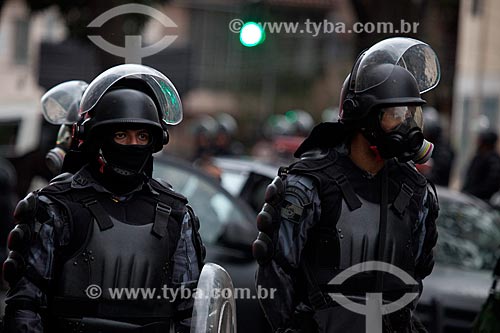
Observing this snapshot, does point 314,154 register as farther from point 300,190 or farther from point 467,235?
point 467,235

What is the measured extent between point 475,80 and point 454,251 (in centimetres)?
1728

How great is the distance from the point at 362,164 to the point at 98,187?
Answer: 1.10m

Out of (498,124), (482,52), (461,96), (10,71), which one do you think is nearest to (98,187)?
(482,52)

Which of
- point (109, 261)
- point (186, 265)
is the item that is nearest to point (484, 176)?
point (186, 265)

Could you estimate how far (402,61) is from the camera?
4914 millimetres

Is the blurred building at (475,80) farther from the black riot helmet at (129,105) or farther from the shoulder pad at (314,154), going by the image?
the black riot helmet at (129,105)

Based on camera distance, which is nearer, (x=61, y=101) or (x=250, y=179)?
(x=61, y=101)

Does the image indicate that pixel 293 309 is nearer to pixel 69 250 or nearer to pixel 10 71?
pixel 69 250

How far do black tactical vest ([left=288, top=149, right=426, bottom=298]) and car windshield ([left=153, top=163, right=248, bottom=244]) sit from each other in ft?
9.84

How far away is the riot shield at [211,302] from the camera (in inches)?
175

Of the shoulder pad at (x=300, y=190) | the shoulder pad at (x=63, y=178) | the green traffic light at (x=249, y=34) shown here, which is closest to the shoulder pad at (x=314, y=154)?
the shoulder pad at (x=300, y=190)

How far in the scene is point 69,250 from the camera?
431 centimetres

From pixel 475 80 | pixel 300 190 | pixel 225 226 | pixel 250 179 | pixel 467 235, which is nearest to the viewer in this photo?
pixel 300 190

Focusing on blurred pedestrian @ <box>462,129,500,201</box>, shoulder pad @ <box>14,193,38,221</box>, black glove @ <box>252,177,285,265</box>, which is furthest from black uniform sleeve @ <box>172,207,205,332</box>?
blurred pedestrian @ <box>462,129,500,201</box>
